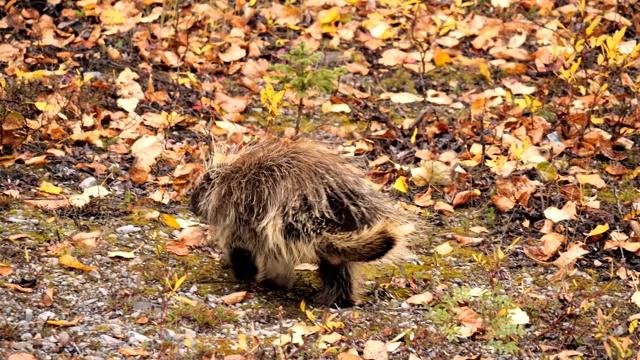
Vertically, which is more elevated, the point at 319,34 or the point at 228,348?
the point at 319,34

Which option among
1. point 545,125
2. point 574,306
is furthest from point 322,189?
point 545,125

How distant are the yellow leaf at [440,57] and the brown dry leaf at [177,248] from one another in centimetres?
334

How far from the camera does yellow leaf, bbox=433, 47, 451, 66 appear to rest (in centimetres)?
762

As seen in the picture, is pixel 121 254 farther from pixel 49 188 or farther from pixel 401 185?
pixel 401 185

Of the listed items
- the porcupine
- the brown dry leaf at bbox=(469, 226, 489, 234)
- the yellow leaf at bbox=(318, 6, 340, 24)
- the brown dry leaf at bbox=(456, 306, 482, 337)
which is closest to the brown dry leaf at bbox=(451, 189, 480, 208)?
the brown dry leaf at bbox=(469, 226, 489, 234)

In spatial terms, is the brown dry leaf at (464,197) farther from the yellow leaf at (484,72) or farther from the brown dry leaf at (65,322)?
the brown dry leaf at (65,322)

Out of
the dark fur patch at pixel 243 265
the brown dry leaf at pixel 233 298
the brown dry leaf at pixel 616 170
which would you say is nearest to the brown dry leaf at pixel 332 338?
the brown dry leaf at pixel 233 298

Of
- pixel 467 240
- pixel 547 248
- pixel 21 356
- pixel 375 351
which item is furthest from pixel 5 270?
pixel 547 248

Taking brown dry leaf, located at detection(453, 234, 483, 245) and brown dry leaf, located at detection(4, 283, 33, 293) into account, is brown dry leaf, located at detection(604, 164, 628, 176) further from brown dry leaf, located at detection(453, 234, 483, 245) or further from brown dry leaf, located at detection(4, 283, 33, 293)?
brown dry leaf, located at detection(4, 283, 33, 293)

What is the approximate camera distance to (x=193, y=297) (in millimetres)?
4680

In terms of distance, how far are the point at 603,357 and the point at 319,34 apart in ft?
14.6

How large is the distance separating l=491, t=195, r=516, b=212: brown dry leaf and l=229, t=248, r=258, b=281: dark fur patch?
1.82m

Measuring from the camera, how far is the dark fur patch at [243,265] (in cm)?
484

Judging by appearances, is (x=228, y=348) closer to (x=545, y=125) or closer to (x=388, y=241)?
(x=388, y=241)
